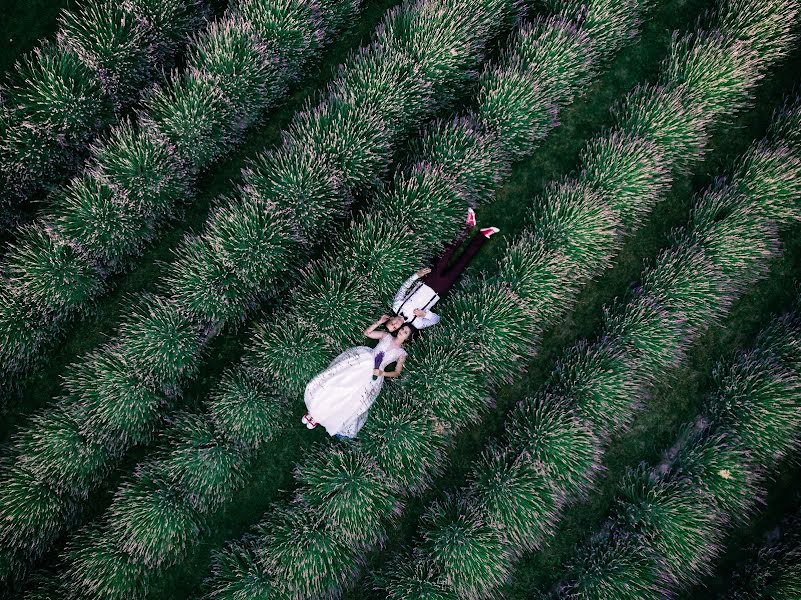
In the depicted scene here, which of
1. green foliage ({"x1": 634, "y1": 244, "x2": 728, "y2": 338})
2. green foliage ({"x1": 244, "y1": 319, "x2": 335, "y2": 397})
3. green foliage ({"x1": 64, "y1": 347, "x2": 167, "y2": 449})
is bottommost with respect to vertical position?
green foliage ({"x1": 634, "y1": 244, "x2": 728, "y2": 338})

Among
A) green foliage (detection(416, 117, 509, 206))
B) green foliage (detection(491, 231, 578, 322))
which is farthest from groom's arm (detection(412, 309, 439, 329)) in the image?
green foliage (detection(416, 117, 509, 206))

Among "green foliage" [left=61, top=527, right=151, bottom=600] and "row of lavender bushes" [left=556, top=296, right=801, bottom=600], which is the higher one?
"green foliage" [left=61, top=527, right=151, bottom=600]

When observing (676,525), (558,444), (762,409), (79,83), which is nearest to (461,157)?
(558,444)

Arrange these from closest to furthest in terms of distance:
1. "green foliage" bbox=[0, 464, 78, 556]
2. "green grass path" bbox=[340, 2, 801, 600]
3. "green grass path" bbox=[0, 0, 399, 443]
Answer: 1. "green foliage" bbox=[0, 464, 78, 556]
2. "green grass path" bbox=[0, 0, 399, 443]
3. "green grass path" bbox=[340, 2, 801, 600]

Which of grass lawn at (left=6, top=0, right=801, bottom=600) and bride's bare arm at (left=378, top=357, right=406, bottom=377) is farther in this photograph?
grass lawn at (left=6, top=0, right=801, bottom=600)

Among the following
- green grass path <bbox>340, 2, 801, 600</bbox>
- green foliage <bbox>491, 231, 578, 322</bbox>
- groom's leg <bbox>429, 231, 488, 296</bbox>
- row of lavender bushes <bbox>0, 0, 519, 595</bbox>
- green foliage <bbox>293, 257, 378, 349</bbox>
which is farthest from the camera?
green grass path <bbox>340, 2, 801, 600</bbox>

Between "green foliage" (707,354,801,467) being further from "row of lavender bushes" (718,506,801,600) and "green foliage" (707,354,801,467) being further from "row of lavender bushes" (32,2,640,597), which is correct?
"row of lavender bushes" (32,2,640,597)

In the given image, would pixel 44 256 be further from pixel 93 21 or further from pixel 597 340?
pixel 597 340

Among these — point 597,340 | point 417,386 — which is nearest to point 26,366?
point 417,386
